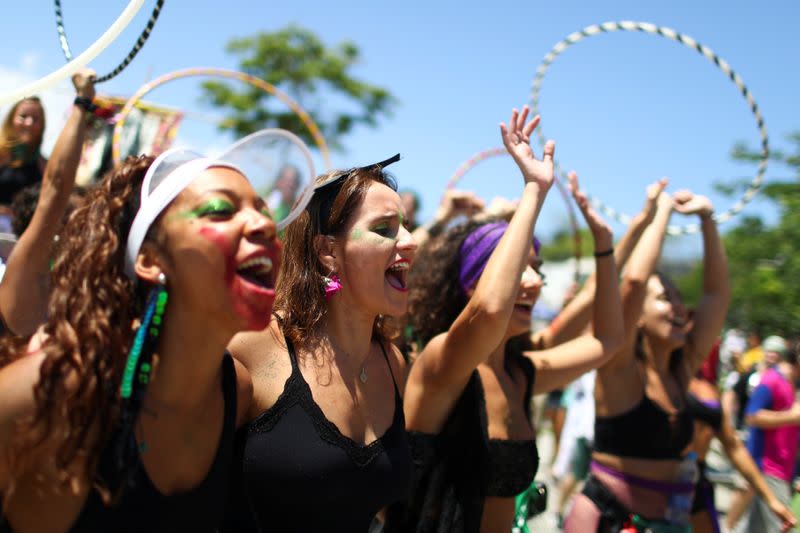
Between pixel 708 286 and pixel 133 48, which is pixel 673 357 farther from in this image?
pixel 133 48

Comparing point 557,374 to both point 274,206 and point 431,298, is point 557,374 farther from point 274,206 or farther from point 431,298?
point 274,206

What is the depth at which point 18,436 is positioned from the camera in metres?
1.67

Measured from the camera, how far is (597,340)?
383 cm

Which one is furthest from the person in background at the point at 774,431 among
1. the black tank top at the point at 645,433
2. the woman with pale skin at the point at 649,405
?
the black tank top at the point at 645,433

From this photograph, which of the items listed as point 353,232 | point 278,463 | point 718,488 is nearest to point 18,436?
point 278,463

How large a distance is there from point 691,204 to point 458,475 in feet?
8.64

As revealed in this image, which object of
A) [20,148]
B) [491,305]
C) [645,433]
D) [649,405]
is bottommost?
[645,433]

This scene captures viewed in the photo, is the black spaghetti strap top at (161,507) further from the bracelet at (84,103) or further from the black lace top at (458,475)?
the bracelet at (84,103)

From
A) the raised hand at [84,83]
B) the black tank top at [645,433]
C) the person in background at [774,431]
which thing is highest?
the raised hand at [84,83]

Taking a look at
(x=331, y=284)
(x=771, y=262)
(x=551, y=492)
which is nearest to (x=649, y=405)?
(x=331, y=284)

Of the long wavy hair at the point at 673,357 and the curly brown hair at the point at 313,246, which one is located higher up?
the curly brown hair at the point at 313,246

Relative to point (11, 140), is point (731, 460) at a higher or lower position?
lower

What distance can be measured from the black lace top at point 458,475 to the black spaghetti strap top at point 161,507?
3.81 feet

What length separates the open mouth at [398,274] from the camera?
9.18 ft
